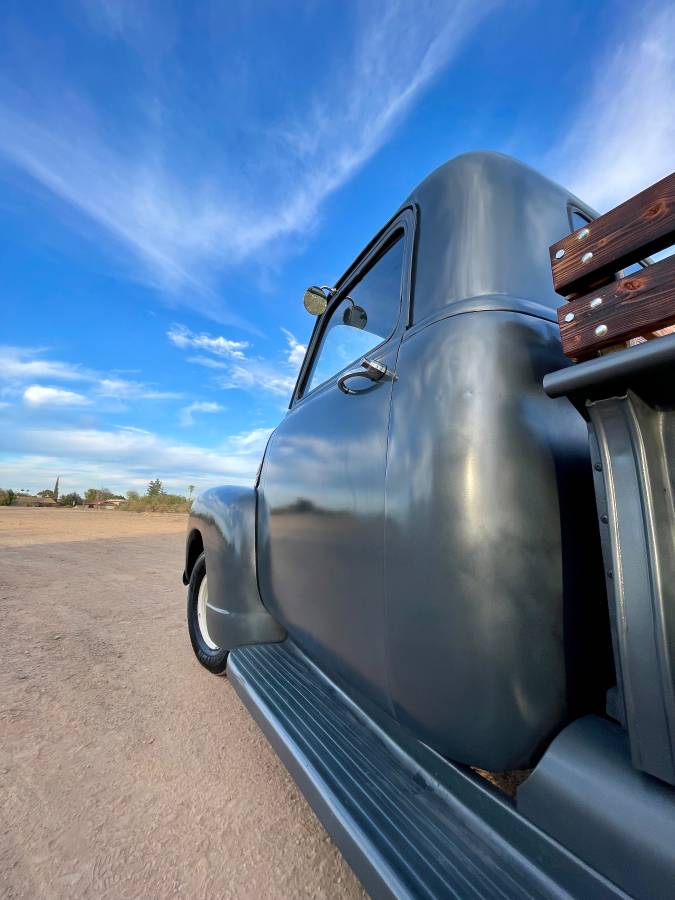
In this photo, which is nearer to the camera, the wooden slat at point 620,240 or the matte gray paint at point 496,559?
the wooden slat at point 620,240

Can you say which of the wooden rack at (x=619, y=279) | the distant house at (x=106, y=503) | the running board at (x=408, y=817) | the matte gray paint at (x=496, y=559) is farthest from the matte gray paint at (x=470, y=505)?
the distant house at (x=106, y=503)

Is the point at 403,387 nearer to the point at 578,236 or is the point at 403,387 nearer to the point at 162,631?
the point at 578,236

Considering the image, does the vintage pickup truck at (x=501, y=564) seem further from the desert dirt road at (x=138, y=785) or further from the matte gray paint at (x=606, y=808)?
the desert dirt road at (x=138, y=785)

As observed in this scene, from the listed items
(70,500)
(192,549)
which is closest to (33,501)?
(70,500)

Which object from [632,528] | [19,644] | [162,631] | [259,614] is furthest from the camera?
[162,631]

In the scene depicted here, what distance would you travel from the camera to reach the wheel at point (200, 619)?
110 inches

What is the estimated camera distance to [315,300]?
7.75ft

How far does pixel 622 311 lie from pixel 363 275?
148 centimetres

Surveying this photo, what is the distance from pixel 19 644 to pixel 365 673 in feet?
9.99

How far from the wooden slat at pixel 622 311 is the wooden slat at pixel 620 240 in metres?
0.05

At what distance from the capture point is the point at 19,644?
10.3ft

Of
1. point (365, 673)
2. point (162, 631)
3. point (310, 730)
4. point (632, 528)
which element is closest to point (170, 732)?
point (310, 730)

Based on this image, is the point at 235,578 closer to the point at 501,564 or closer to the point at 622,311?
the point at 501,564

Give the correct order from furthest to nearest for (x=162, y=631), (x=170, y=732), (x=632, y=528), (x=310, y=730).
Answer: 1. (x=162, y=631)
2. (x=170, y=732)
3. (x=310, y=730)
4. (x=632, y=528)
